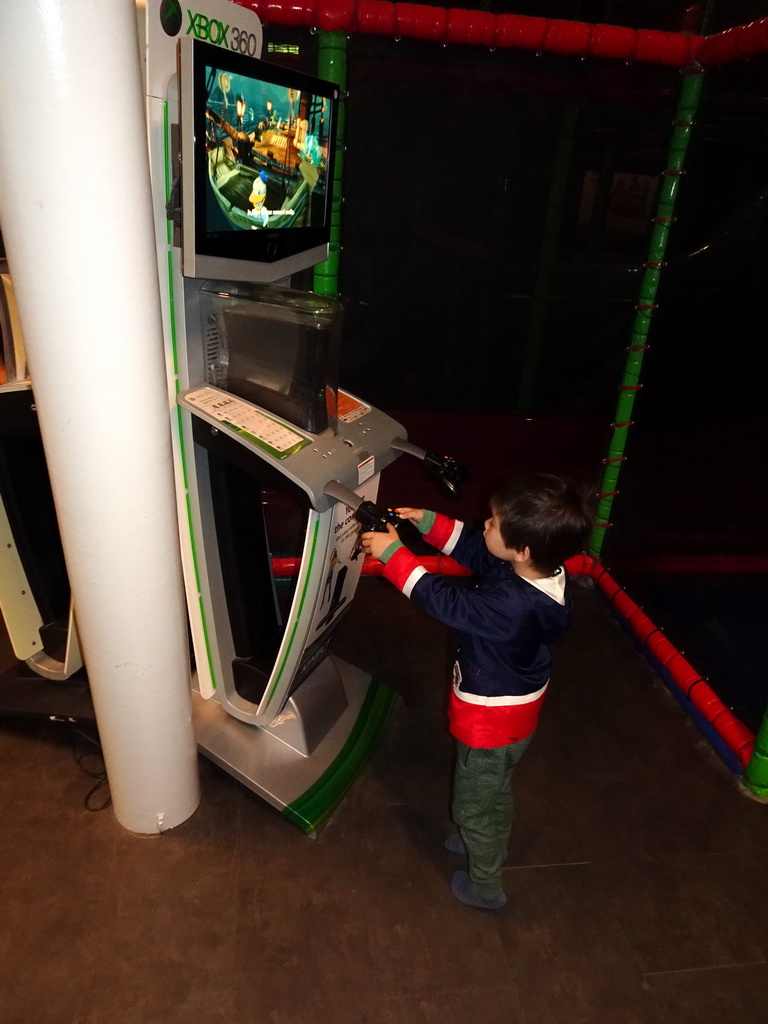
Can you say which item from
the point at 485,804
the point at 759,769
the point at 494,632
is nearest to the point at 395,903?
the point at 485,804

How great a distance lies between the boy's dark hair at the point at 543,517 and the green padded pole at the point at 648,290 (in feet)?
4.90

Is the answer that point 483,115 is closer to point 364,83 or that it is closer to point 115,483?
point 364,83

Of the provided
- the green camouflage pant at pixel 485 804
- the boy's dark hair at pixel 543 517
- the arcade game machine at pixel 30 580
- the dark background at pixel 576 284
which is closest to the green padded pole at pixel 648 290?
the dark background at pixel 576 284

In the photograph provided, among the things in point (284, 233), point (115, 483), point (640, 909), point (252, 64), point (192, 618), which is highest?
point (252, 64)

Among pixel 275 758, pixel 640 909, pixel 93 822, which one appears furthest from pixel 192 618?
pixel 640 909

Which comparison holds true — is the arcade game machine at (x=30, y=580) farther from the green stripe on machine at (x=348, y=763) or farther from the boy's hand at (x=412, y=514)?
the boy's hand at (x=412, y=514)

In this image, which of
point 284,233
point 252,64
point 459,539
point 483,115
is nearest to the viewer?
point 252,64

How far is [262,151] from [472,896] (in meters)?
1.90

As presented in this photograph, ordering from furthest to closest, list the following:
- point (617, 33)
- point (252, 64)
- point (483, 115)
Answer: point (483, 115)
point (617, 33)
point (252, 64)

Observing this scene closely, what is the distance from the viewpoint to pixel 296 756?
218 cm

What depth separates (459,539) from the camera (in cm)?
186

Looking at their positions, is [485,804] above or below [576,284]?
below

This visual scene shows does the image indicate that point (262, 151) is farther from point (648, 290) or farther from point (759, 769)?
point (759, 769)

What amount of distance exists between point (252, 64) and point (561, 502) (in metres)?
1.11
